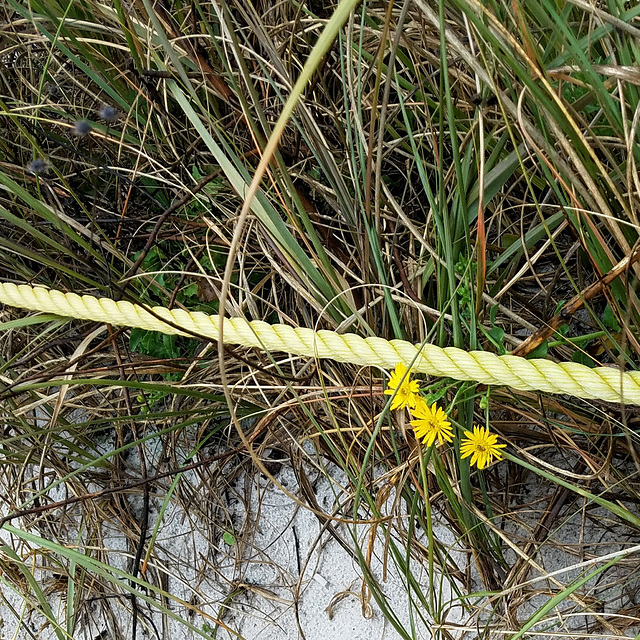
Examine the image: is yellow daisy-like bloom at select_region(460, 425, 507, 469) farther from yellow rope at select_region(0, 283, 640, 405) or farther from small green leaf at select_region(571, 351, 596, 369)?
small green leaf at select_region(571, 351, 596, 369)

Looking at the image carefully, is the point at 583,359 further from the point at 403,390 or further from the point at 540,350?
the point at 403,390

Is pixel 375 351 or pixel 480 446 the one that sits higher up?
pixel 375 351

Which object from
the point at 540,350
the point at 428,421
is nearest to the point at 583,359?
the point at 540,350

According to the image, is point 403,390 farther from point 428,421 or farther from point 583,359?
point 583,359

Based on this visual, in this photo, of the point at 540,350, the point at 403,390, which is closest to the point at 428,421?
the point at 403,390

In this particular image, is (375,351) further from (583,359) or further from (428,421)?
(583,359)

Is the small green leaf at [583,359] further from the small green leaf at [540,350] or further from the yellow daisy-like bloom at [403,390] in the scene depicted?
the yellow daisy-like bloom at [403,390]

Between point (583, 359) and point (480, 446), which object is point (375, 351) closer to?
point (480, 446)

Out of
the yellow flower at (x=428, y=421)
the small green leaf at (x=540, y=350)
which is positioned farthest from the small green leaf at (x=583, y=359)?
the yellow flower at (x=428, y=421)

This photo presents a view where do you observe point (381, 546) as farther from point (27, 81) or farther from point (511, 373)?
point (27, 81)
